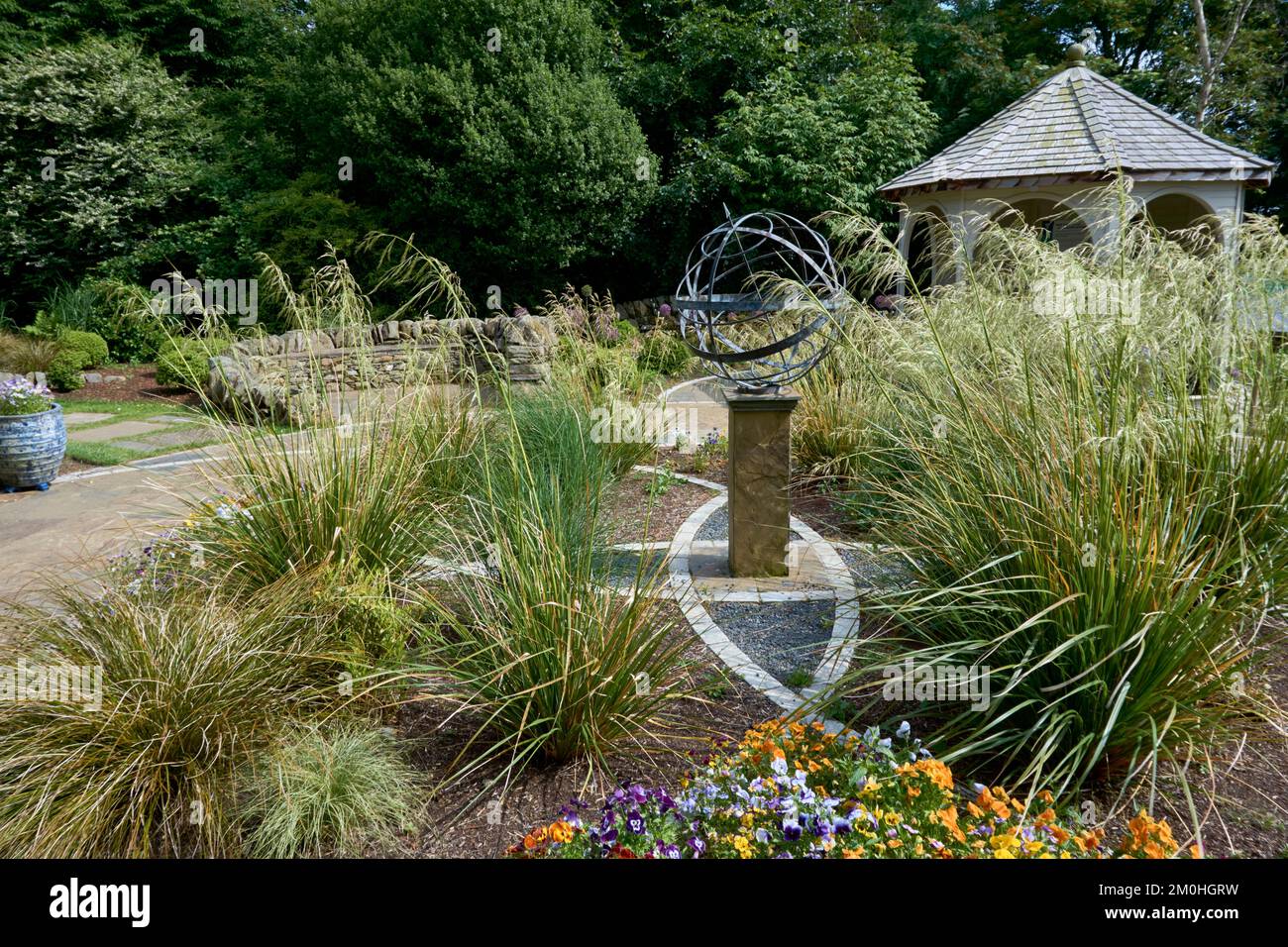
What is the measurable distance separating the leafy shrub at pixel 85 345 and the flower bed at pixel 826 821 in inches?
441

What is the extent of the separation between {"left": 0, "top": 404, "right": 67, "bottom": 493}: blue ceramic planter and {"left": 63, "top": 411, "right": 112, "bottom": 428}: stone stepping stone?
95.2 inches

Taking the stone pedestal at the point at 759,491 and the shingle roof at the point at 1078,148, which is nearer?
the stone pedestal at the point at 759,491

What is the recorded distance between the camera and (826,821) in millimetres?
2176

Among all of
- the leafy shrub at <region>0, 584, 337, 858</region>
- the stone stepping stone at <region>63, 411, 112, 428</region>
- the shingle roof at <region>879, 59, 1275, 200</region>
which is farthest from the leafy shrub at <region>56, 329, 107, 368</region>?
the shingle roof at <region>879, 59, 1275, 200</region>

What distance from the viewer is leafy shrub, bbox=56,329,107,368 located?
10.7m

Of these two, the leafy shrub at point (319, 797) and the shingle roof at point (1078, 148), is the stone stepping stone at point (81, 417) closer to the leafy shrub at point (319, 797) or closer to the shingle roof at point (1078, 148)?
the leafy shrub at point (319, 797)

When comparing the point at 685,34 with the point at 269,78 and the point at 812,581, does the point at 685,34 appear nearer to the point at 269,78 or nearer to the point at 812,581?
the point at 269,78

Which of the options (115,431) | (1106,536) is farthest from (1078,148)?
(115,431)

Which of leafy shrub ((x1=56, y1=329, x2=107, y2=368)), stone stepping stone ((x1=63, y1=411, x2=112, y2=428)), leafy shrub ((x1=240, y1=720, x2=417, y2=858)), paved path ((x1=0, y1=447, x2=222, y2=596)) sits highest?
leafy shrub ((x1=56, y1=329, x2=107, y2=368))

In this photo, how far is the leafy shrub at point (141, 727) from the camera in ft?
7.59

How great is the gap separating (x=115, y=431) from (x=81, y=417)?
1025 millimetres

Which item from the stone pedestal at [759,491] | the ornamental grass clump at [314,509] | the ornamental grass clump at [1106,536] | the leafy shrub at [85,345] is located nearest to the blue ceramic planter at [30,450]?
the ornamental grass clump at [314,509]

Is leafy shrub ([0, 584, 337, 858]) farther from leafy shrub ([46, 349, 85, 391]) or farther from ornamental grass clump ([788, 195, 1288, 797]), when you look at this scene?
leafy shrub ([46, 349, 85, 391])

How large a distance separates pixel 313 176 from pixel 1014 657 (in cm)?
1314
